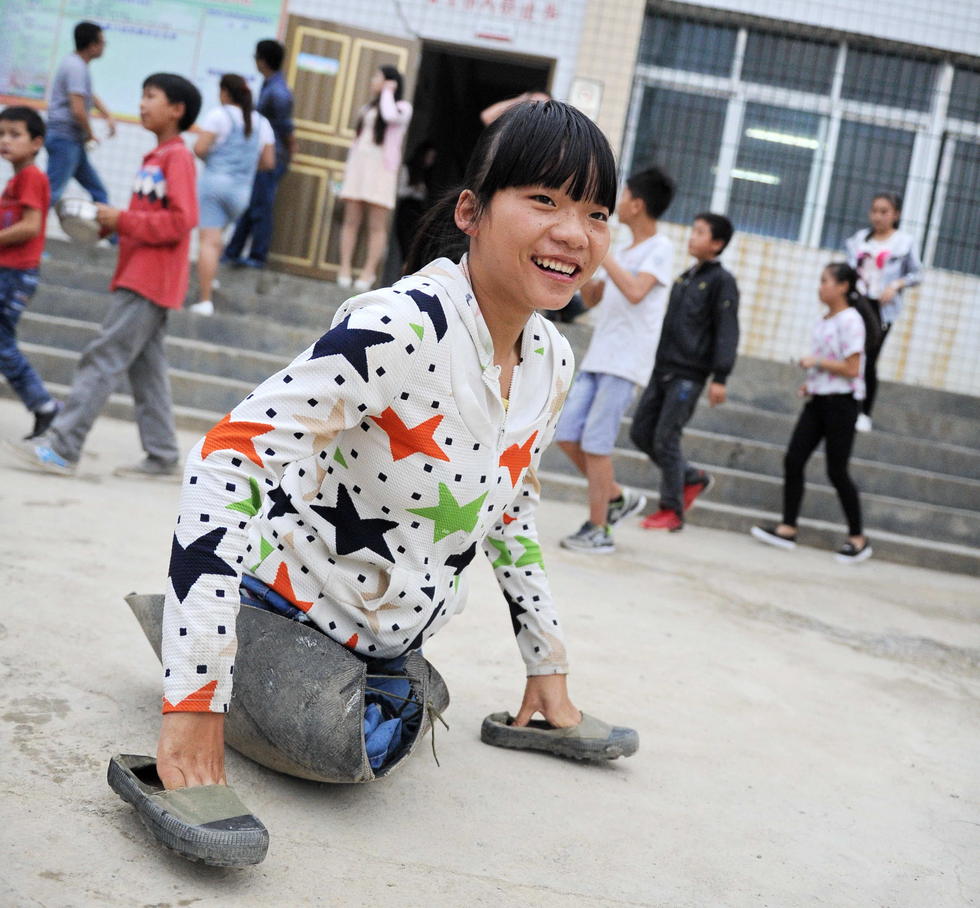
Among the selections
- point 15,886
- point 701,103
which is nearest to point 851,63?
point 701,103

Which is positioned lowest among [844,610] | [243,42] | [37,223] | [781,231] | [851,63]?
[844,610]

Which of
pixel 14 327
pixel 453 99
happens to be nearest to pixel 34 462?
pixel 14 327

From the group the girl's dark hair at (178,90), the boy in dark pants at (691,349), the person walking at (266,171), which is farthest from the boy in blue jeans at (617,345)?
the person walking at (266,171)

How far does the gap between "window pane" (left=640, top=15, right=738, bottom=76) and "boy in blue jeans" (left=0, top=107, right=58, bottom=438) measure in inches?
232

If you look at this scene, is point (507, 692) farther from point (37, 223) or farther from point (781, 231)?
point (781, 231)

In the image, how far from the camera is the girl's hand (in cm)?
244

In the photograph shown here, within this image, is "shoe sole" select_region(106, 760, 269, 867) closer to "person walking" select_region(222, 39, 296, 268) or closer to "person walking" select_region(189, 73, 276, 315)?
"person walking" select_region(189, 73, 276, 315)

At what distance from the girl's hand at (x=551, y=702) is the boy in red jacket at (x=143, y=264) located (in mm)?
2845

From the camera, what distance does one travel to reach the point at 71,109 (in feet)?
25.1

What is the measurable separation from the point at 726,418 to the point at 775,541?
1.47m

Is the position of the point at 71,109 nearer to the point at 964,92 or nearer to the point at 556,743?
the point at 556,743

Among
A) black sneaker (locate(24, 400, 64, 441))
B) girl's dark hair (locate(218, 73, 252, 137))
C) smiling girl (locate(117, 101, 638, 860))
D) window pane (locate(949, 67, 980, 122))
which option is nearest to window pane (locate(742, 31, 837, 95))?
window pane (locate(949, 67, 980, 122))

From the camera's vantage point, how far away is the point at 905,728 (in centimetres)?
312

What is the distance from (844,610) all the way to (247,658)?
324 cm
